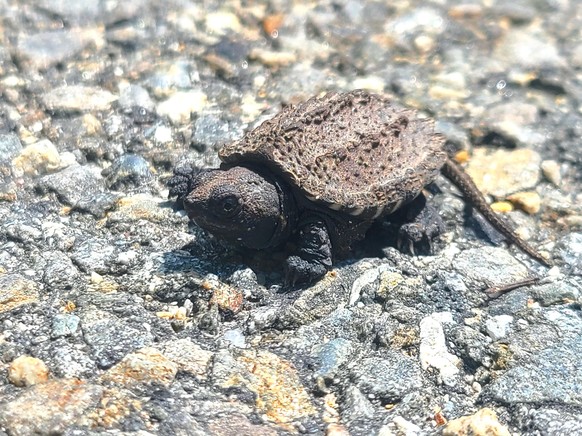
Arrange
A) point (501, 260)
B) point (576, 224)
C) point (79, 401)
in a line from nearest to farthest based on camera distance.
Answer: point (79, 401)
point (501, 260)
point (576, 224)

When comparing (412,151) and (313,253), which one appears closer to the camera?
(313,253)

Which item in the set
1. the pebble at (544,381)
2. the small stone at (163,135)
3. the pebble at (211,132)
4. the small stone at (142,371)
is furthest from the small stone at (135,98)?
the pebble at (544,381)

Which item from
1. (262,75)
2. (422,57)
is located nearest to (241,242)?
(262,75)

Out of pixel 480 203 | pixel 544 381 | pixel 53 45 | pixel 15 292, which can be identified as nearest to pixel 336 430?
pixel 544 381

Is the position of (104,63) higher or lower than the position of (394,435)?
higher

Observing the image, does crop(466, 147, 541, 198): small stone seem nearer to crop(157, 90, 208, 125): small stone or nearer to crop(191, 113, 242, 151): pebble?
crop(191, 113, 242, 151): pebble

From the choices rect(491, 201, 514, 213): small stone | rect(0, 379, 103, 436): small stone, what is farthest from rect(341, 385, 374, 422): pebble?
rect(491, 201, 514, 213): small stone

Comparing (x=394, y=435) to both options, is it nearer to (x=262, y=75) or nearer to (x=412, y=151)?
(x=412, y=151)

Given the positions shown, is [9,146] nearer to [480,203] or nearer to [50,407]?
[50,407]
